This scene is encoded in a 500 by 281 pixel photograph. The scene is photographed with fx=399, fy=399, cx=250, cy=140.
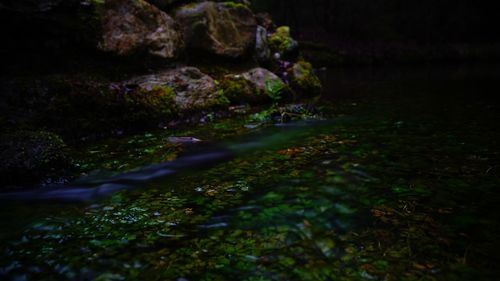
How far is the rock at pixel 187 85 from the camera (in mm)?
9695

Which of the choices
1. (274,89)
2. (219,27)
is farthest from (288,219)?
(219,27)

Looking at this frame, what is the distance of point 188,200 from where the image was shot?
475cm

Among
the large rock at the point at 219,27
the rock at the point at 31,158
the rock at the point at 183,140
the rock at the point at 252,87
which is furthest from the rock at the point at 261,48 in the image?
the rock at the point at 31,158

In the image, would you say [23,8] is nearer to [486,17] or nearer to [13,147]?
[13,147]

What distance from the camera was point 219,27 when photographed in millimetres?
12211

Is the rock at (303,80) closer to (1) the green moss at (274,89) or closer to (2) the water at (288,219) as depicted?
(1) the green moss at (274,89)

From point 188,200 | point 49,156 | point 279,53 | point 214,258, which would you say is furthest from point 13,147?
point 279,53

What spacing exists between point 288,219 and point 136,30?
24.6 feet

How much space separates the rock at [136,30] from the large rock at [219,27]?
90 centimetres

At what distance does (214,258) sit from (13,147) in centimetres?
379

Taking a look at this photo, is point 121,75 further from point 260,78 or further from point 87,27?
point 260,78

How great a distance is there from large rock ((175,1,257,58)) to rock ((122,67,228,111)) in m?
1.35

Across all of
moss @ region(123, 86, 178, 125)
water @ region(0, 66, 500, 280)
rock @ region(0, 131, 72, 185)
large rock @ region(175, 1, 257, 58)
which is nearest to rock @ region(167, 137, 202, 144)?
water @ region(0, 66, 500, 280)

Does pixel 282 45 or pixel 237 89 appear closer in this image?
pixel 237 89
